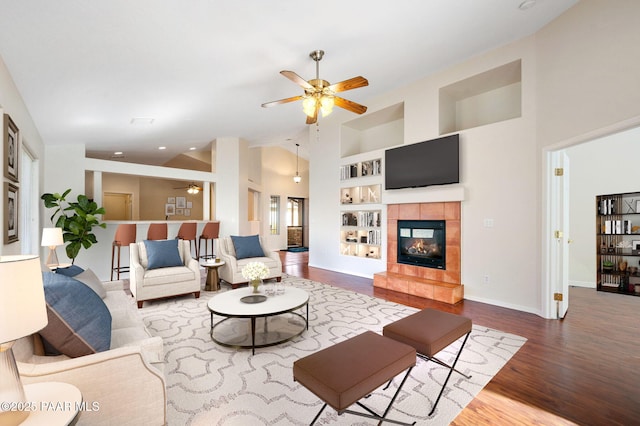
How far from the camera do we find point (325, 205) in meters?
6.62

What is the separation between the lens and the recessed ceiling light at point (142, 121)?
4.78 m

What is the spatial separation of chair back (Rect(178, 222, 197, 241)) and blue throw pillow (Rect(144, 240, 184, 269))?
202cm

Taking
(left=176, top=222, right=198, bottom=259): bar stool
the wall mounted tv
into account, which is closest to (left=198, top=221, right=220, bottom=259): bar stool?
(left=176, top=222, right=198, bottom=259): bar stool

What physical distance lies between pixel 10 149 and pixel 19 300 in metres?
2.65

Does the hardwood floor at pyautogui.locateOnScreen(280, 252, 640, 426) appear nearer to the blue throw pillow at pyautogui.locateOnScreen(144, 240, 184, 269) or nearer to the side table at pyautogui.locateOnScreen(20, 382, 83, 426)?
the side table at pyautogui.locateOnScreen(20, 382, 83, 426)

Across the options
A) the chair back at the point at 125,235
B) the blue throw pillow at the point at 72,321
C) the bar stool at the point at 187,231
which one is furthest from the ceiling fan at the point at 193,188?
the blue throw pillow at the point at 72,321

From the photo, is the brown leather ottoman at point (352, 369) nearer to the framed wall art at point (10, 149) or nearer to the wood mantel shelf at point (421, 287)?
the wood mantel shelf at point (421, 287)

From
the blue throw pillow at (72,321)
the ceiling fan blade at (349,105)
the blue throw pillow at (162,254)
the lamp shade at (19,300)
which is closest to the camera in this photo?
the lamp shade at (19,300)

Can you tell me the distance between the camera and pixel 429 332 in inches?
75.5

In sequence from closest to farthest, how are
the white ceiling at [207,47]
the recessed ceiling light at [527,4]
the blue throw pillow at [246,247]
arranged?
the white ceiling at [207,47] < the recessed ceiling light at [527,4] < the blue throw pillow at [246,247]

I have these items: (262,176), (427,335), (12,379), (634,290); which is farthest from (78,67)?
(634,290)

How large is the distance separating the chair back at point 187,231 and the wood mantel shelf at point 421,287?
3.97 m

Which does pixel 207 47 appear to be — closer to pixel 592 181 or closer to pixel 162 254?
pixel 162 254

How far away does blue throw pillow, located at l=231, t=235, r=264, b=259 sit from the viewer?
492 centimetres
